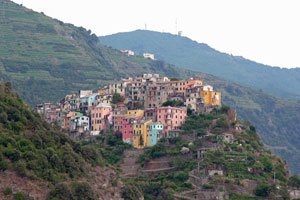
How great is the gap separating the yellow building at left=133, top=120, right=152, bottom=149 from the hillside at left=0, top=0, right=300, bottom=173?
41945 mm

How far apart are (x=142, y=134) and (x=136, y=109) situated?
6.12 metres

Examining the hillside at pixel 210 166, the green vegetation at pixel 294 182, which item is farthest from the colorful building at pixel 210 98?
the green vegetation at pixel 294 182

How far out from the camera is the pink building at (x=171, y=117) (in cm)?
8000

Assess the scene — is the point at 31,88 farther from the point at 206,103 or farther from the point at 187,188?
the point at 187,188

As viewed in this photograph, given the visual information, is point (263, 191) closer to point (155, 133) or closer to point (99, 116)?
point (155, 133)

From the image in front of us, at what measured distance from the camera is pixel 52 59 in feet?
443

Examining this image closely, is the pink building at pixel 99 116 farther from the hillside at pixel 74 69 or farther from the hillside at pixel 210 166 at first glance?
the hillside at pixel 74 69

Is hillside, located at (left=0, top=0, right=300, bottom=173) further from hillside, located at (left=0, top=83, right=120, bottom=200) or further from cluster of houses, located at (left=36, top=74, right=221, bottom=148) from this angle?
hillside, located at (left=0, top=83, right=120, bottom=200)

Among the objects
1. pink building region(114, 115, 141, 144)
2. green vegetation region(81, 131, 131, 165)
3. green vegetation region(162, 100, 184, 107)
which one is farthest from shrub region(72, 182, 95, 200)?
green vegetation region(162, 100, 184, 107)

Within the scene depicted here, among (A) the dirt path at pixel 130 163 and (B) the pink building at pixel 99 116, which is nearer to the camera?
(A) the dirt path at pixel 130 163

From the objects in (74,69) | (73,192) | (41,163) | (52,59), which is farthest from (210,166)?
(52,59)

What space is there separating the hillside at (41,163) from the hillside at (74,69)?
6202 centimetres

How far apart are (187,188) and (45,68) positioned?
215ft

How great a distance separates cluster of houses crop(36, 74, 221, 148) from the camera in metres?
79.8
